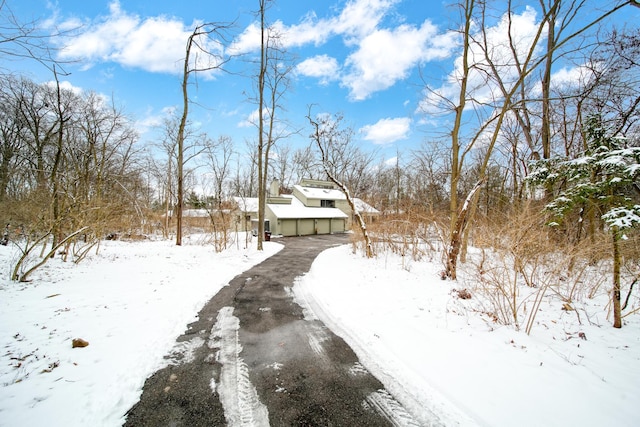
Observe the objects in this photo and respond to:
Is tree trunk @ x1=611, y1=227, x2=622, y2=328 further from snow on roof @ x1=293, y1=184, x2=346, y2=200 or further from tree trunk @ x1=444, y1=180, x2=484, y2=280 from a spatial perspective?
snow on roof @ x1=293, y1=184, x2=346, y2=200

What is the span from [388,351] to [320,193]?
26.2 m

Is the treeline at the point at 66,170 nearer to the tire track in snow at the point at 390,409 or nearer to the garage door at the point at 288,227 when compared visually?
the tire track in snow at the point at 390,409

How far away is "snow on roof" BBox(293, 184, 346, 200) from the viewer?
27.8m

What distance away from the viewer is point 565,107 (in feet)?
31.6

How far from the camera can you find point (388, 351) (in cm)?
321

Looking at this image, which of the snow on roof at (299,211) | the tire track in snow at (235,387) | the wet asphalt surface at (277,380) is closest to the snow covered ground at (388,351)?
the wet asphalt surface at (277,380)

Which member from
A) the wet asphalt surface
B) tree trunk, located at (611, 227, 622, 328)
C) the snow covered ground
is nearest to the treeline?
the snow covered ground

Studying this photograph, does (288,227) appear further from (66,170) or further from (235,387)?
(235,387)

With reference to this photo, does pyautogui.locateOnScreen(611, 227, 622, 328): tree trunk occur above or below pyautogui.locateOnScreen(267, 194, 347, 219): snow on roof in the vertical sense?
below

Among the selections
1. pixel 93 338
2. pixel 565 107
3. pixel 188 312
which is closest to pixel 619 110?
pixel 565 107

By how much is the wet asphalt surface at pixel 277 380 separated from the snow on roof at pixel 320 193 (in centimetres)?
2373

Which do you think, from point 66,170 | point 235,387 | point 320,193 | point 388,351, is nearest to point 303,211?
point 320,193

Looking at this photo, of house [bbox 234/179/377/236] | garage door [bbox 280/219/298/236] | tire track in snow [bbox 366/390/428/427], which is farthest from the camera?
house [bbox 234/179/377/236]

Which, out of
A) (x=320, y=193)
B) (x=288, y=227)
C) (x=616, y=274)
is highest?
(x=320, y=193)
